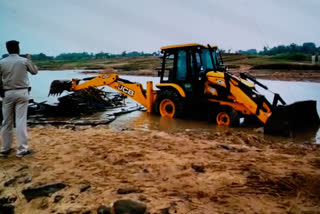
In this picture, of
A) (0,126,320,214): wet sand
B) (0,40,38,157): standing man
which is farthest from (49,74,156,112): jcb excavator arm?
(0,40,38,157): standing man

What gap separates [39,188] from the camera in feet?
14.4

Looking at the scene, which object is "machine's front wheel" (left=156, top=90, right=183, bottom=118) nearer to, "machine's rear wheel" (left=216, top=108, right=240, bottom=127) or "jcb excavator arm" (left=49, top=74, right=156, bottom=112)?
"jcb excavator arm" (left=49, top=74, right=156, bottom=112)

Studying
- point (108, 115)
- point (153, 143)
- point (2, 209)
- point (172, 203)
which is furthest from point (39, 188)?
point (108, 115)

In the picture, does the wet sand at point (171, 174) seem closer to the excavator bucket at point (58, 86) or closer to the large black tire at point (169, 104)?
the large black tire at point (169, 104)

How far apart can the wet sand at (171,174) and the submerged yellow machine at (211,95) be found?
205 centimetres

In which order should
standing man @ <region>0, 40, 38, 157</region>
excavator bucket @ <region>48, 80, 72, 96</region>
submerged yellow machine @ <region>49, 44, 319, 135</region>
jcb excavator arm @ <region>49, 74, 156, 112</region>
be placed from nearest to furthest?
standing man @ <region>0, 40, 38, 157</region>, submerged yellow machine @ <region>49, 44, 319, 135</region>, jcb excavator arm @ <region>49, 74, 156, 112</region>, excavator bucket @ <region>48, 80, 72, 96</region>

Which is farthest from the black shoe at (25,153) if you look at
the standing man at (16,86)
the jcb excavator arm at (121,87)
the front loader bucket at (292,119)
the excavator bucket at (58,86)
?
the excavator bucket at (58,86)

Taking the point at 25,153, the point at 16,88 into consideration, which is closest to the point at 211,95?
the point at 25,153

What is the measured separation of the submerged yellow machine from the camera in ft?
29.9

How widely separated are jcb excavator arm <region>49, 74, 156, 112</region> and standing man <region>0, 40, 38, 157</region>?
6626 millimetres

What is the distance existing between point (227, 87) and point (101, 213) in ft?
22.6

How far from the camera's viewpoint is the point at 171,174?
476cm

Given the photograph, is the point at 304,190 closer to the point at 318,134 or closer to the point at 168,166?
the point at 168,166

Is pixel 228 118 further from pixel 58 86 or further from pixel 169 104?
pixel 58 86
